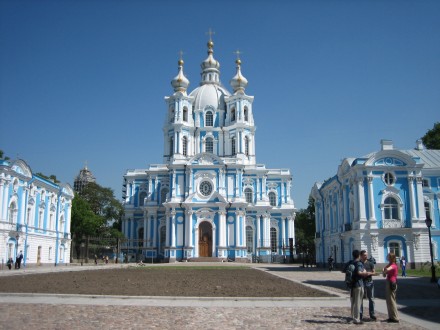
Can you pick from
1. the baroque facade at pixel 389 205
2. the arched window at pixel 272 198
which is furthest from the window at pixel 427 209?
the arched window at pixel 272 198

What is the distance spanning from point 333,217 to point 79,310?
3473cm

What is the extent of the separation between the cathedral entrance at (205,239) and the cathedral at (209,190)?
4.5 inches

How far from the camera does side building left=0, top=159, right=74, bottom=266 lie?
35531 millimetres

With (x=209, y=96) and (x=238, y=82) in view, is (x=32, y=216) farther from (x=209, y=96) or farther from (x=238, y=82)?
(x=238, y=82)

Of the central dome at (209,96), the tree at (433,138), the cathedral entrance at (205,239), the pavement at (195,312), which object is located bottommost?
the pavement at (195,312)

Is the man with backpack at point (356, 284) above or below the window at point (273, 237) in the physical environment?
below

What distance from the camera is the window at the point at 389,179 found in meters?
36.2

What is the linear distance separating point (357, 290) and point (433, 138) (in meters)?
49.4

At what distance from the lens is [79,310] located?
38.4 ft

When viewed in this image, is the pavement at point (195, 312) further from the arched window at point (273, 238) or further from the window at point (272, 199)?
the window at point (272, 199)

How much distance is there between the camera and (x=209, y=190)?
57.1 meters

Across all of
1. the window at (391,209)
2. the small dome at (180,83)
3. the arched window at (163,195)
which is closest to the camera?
the window at (391,209)

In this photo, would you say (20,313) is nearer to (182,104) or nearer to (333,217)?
(333,217)

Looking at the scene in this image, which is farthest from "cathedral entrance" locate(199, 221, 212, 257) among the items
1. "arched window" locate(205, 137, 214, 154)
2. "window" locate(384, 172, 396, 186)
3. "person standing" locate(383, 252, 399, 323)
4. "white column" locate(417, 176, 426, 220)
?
"person standing" locate(383, 252, 399, 323)
